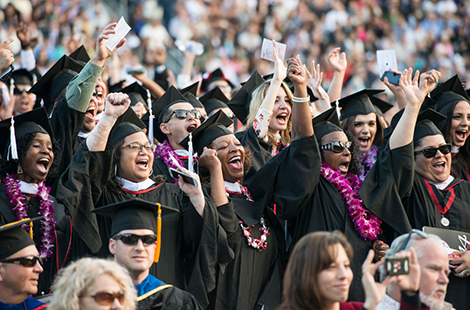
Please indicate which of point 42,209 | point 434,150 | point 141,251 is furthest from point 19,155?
point 434,150

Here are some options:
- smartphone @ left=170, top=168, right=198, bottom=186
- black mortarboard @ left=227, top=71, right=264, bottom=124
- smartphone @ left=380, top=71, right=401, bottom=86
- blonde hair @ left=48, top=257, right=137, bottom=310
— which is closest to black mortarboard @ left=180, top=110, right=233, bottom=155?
smartphone @ left=170, top=168, right=198, bottom=186

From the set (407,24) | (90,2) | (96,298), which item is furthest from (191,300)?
(407,24)

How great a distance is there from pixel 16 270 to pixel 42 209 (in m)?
0.99

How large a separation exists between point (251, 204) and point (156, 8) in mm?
12936

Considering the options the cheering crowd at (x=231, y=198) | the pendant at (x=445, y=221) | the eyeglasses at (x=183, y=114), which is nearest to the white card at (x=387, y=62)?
the cheering crowd at (x=231, y=198)

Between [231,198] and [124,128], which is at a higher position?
[124,128]

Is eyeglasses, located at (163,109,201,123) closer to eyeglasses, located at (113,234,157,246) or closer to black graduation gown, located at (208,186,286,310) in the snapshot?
black graduation gown, located at (208,186,286,310)

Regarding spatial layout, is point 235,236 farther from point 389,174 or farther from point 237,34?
point 237,34

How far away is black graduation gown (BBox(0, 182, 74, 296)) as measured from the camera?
16.9 feet

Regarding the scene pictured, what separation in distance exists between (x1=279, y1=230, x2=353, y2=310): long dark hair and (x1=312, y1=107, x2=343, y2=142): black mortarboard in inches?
92.8

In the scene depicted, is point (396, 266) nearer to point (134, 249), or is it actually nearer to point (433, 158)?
point (134, 249)

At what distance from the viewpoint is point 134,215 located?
462 cm

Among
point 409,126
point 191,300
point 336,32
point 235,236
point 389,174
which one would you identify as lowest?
point 191,300

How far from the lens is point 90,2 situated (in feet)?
52.9
